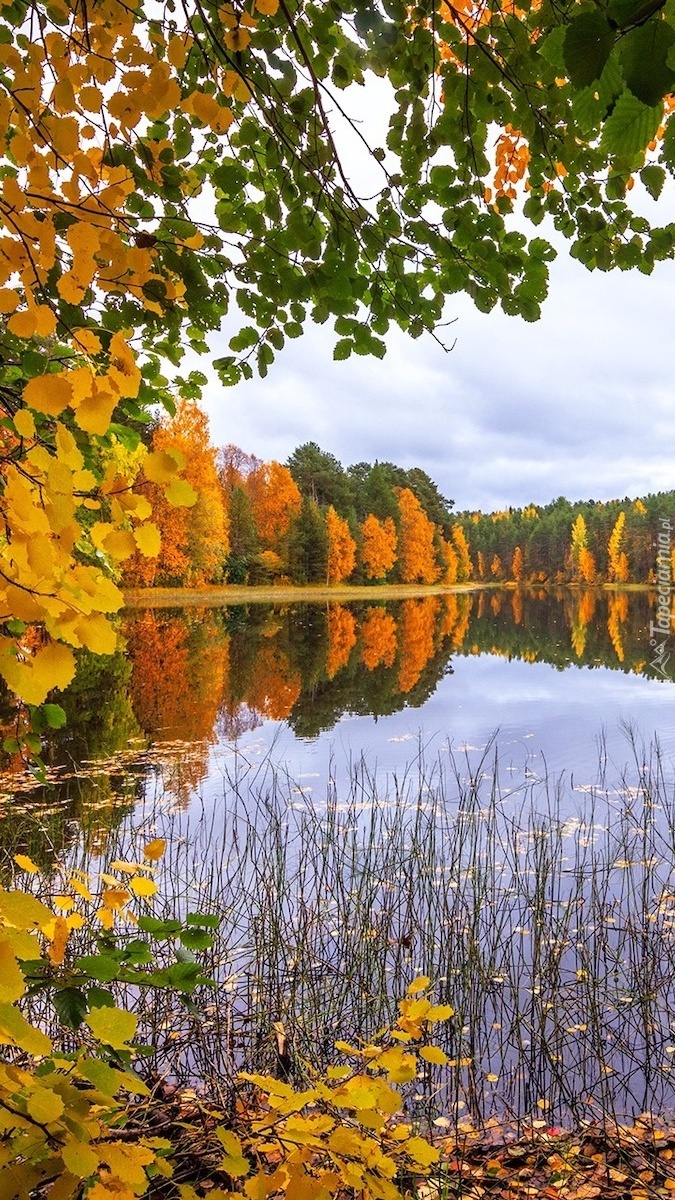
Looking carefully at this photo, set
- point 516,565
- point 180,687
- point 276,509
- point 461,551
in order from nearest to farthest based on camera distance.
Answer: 1. point 180,687
2. point 276,509
3. point 461,551
4. point 516,565

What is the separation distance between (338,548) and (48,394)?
4474 centimetres

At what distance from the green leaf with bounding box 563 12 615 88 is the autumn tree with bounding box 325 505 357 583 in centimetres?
4321

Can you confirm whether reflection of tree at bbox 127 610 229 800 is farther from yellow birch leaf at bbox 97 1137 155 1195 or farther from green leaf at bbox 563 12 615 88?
green leaf at bbox 563 12 615 88

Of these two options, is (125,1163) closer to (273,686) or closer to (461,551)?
(273,686)

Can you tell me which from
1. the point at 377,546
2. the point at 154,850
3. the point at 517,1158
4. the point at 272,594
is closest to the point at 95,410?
the point at 154,850

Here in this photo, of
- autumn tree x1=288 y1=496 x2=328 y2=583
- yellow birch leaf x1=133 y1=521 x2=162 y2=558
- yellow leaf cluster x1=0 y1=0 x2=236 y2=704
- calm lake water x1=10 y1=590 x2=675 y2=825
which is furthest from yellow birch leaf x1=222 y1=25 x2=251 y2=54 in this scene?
autumn tree x1=288 y1=496 x2=328 y2=583

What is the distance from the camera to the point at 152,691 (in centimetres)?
1274

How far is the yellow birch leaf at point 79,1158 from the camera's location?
904 mm

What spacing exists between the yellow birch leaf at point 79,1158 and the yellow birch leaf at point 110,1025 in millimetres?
126

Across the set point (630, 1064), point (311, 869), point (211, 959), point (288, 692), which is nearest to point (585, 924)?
point (630, 1064)

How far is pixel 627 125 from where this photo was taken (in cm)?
69

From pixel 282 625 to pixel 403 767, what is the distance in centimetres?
1911

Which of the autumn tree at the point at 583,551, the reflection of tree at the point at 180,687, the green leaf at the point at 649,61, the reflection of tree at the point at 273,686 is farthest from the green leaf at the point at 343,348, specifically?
the autumn tree at the point at 583,551

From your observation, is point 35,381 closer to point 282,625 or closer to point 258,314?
point 258,314
